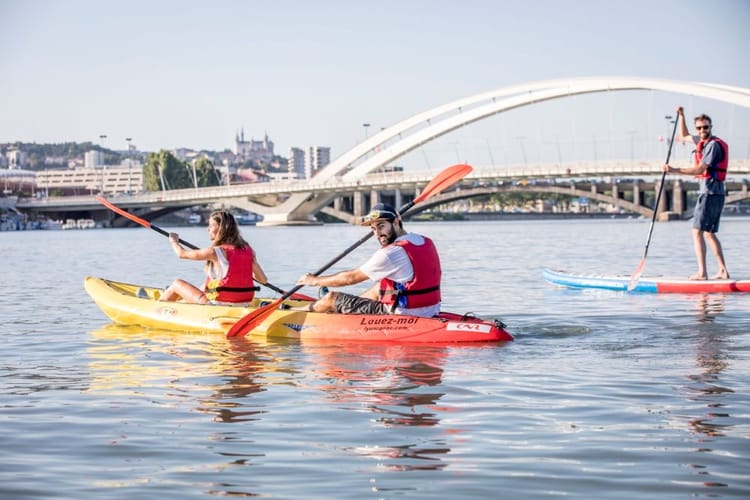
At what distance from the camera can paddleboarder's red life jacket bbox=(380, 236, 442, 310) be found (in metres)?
10.2

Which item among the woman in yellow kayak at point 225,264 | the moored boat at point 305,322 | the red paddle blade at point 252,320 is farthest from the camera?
the woman in yellow kayak at point 225,264

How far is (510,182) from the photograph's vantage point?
83.6 metres

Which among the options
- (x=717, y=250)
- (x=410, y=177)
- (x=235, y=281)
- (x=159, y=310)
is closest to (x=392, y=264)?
(x=235, y=281)

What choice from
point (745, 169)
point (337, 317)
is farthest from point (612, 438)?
point (745, 169)

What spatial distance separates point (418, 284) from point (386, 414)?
3.45m

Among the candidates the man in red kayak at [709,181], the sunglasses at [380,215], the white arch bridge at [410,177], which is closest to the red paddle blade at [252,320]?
the sunglasses at [380,215]

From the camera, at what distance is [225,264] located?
11664 mm

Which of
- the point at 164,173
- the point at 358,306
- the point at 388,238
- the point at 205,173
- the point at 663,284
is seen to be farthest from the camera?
the point at 205,173

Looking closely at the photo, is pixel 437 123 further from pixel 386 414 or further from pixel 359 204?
pixel 386 414

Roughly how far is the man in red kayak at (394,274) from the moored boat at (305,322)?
0.17 metres

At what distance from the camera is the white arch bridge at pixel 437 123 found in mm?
73625

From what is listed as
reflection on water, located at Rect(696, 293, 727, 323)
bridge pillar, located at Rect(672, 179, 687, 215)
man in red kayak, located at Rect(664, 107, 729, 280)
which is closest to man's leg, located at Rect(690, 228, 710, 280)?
man in red kayak, located at Rect(664, 107, 729, 280)

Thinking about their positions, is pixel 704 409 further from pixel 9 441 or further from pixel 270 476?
pixel 9 441

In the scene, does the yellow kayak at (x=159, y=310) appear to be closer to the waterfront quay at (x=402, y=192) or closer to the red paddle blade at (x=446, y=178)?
the red paddle blade at (x=446, y=178)
